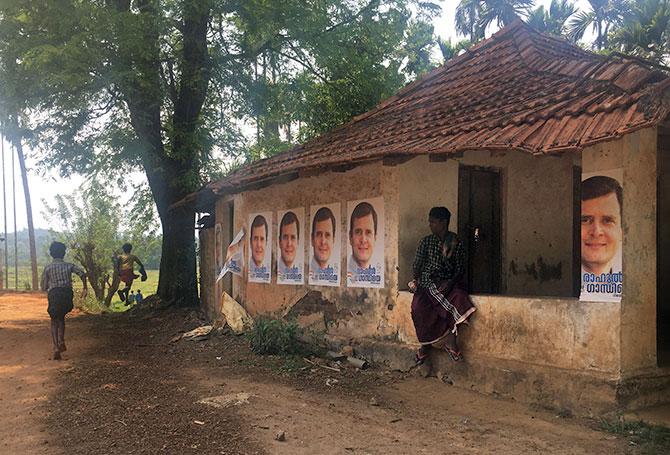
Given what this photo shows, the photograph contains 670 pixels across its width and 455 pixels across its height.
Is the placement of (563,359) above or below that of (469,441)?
above

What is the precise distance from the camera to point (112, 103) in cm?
1388

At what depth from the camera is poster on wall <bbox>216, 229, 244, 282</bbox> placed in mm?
11055

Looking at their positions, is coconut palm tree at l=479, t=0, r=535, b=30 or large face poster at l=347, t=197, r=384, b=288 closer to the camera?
large face poster at l=347, t=197, r=384, b=288

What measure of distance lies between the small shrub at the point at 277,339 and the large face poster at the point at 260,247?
1.84 meters

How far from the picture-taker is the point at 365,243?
26.0 feet

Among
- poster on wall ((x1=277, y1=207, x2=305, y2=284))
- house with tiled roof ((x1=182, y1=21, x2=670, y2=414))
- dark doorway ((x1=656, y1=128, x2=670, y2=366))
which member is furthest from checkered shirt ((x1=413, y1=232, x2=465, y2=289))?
poster on wall ((x1=277, y1=207, x2=305, y2=284))

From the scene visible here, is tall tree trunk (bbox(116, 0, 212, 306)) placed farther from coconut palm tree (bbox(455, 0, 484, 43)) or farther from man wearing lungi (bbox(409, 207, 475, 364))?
coconut palm tree (bbox(455, 0, 484, 43))

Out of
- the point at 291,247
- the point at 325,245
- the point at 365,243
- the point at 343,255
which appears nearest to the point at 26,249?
the point at 291,247

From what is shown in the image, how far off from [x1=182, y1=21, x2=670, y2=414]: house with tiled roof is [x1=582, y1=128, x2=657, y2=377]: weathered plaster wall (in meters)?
0.01

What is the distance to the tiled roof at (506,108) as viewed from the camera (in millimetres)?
5176

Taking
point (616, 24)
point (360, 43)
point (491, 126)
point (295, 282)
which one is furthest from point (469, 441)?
point (616, 24)

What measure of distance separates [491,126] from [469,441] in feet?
10.2

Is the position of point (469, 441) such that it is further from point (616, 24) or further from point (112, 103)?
point (616, 24)

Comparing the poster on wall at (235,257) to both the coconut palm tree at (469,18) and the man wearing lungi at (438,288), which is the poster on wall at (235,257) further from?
the coconut palm tree at (469,18)
